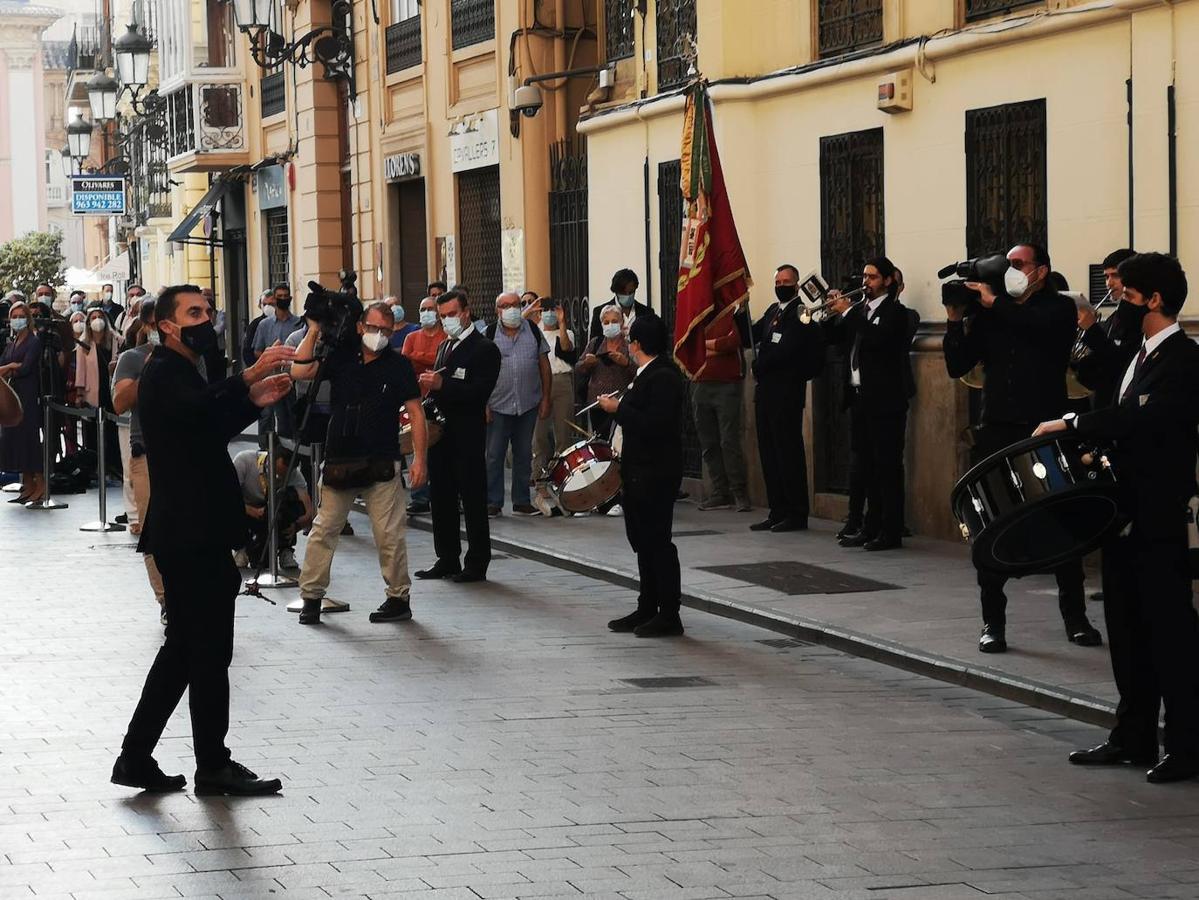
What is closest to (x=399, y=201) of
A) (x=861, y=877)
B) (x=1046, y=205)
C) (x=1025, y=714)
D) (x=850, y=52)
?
(x=850, y=52)

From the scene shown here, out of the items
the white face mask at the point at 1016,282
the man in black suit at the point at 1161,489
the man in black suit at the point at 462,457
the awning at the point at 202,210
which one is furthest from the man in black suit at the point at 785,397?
the awning at the point at 202,210

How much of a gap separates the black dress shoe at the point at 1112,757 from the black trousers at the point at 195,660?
3.35 meters

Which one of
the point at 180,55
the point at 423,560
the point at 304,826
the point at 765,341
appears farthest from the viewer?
the point at 180,55

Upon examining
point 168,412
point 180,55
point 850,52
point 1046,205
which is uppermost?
point 180,55

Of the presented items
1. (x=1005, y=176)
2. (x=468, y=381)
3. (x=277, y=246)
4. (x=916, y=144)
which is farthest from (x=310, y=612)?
(x=277, y=246)

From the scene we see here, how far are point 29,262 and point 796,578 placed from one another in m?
55.3

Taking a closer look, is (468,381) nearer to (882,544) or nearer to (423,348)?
(882,544)

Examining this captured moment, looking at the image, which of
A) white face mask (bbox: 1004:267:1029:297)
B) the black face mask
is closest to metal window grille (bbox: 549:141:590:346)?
Answer: white face mask (bbox: 1004:267:1029:297)

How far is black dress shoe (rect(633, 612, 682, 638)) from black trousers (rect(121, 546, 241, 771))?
13.5 feet

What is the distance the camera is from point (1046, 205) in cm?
1443

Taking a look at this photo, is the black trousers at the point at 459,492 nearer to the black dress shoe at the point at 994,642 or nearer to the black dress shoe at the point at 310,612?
the black dress shoe at the point at 310,612

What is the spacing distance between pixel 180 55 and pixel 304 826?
101ft

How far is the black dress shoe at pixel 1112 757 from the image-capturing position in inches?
323

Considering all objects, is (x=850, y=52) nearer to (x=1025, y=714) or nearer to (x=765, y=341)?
(x=765, y=341)
